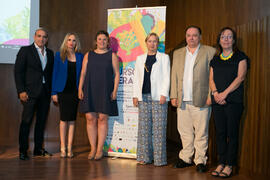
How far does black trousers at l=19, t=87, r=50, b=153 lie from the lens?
11.8 ft

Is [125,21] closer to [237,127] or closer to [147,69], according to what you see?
[147,69]

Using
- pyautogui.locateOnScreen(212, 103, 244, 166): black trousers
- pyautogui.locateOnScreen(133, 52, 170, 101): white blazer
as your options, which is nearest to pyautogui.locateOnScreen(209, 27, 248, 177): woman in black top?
pyautogui.locateOnScreen(212, 103, 244, 166): black trousers

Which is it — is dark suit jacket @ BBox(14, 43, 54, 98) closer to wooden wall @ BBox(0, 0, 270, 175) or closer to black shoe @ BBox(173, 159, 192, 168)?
wooden wall @ BBox(0, 0, 270, 175)

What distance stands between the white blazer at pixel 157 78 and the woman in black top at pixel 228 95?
0.58 meters

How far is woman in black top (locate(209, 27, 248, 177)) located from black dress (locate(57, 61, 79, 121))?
183 cm

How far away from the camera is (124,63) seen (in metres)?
3.76

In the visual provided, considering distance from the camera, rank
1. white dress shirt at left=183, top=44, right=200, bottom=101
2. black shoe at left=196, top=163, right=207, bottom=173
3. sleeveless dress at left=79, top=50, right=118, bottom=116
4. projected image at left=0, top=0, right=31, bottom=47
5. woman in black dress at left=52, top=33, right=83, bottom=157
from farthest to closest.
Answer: projected image at left=0, top=0, right=31, bottom=47
woman in black dress at left=52, top=33, right=83, bottom=157
sleeveless dress at left=79, top=50, right=118, bottom=116
white dress shirt at left=183, top=44, right=200, bottom=101
black shoe at left=196, top=163, right=207, bottom=173

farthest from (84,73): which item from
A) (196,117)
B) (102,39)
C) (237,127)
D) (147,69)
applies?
(237,127)

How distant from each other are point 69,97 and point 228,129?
2.07 m

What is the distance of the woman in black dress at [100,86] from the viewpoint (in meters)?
3.52

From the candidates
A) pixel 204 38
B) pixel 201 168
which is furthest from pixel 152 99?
pixel 204 38

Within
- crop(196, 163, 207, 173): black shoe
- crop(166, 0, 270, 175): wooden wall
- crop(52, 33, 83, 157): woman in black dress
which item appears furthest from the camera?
crop(52, 33, 83, 157): woman in black dress

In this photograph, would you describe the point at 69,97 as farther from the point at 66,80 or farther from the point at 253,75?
the point at 253,75

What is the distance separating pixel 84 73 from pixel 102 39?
52 cm
